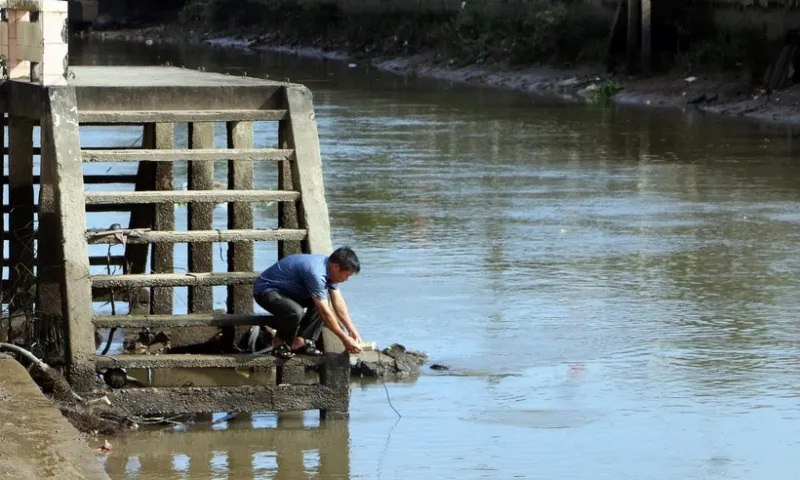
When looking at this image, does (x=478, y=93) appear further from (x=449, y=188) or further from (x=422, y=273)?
Result: (x=422, y=273)

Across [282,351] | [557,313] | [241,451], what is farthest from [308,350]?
[557,313]

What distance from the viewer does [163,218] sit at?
1131 centimetres

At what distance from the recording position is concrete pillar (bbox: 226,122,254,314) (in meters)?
10.6

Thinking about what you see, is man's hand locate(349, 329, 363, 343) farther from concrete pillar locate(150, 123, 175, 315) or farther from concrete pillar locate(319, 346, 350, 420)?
concrete pillar locate(150, 123, 175, 315)

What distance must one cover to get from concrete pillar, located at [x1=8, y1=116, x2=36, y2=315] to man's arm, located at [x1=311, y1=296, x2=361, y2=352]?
2347 millimetres

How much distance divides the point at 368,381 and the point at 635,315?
101 inches

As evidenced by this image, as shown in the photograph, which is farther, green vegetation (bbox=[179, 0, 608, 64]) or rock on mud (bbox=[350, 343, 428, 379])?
green vegetation (bbox=[179, 0, 608, 64])

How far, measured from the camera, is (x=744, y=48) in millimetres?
28797

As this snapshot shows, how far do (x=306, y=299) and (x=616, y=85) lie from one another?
22.7m

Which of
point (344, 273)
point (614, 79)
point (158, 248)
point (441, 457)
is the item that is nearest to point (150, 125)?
point (158, 248)

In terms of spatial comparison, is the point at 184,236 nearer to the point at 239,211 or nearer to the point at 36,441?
the point at 239,211

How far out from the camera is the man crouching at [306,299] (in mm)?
8992

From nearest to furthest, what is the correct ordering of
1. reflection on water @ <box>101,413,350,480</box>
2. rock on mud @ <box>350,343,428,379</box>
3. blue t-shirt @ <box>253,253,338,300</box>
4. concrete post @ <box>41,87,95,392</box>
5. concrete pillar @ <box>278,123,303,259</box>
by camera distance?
reflection on water @ <box>101,413,350,480</box>
concrete post @ <box>41,87,95,392</box>
blue t-shirt @ <box>253,253,338,300</box>
concrete pillar @ <box>278,123,303,259</box>
rock on mud @ <box>350,343,428,379</box>

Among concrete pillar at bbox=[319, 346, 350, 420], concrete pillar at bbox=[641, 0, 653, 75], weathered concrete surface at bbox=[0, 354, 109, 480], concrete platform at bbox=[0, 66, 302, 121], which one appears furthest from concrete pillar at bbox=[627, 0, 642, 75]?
weathered concrete surface at bbox=[0, 354, 109, 480]
